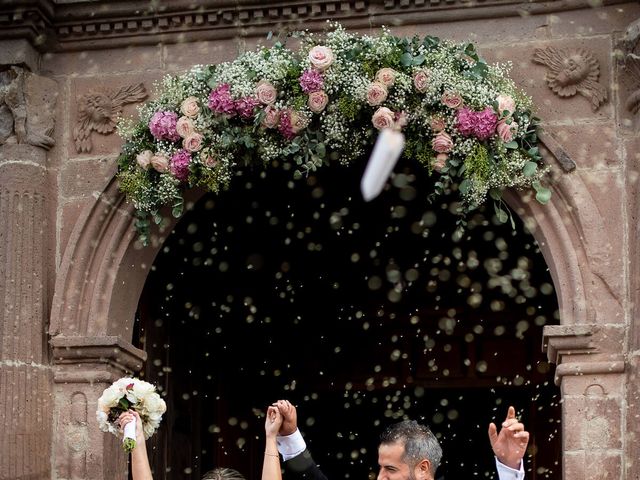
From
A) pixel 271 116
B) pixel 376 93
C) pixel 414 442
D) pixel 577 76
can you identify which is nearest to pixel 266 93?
pixel 271 116

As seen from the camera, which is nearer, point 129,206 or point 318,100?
point 318,100

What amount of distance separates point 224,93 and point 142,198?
2.34ft

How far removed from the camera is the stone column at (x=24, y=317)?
645cm

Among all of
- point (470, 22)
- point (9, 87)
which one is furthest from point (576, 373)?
point (9, 87)

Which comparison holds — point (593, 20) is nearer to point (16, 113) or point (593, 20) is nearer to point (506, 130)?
point (506, 130)

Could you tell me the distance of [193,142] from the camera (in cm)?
646

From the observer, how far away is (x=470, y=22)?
6684 mm

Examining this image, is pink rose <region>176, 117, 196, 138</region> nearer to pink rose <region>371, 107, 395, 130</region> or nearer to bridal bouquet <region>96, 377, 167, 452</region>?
pink rose <region>371, 107, 395, 130</region>

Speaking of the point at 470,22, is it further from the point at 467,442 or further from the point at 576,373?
the point at 467,442

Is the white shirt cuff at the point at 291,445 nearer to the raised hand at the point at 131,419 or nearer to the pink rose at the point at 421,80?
the raised hand at the point at 131,419

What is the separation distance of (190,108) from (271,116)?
17.9 inches

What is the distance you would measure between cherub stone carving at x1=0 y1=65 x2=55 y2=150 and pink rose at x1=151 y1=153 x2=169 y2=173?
747 mm

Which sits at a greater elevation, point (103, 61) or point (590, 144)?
point (103, 61)

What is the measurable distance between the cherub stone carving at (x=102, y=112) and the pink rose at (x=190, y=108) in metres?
0.47
